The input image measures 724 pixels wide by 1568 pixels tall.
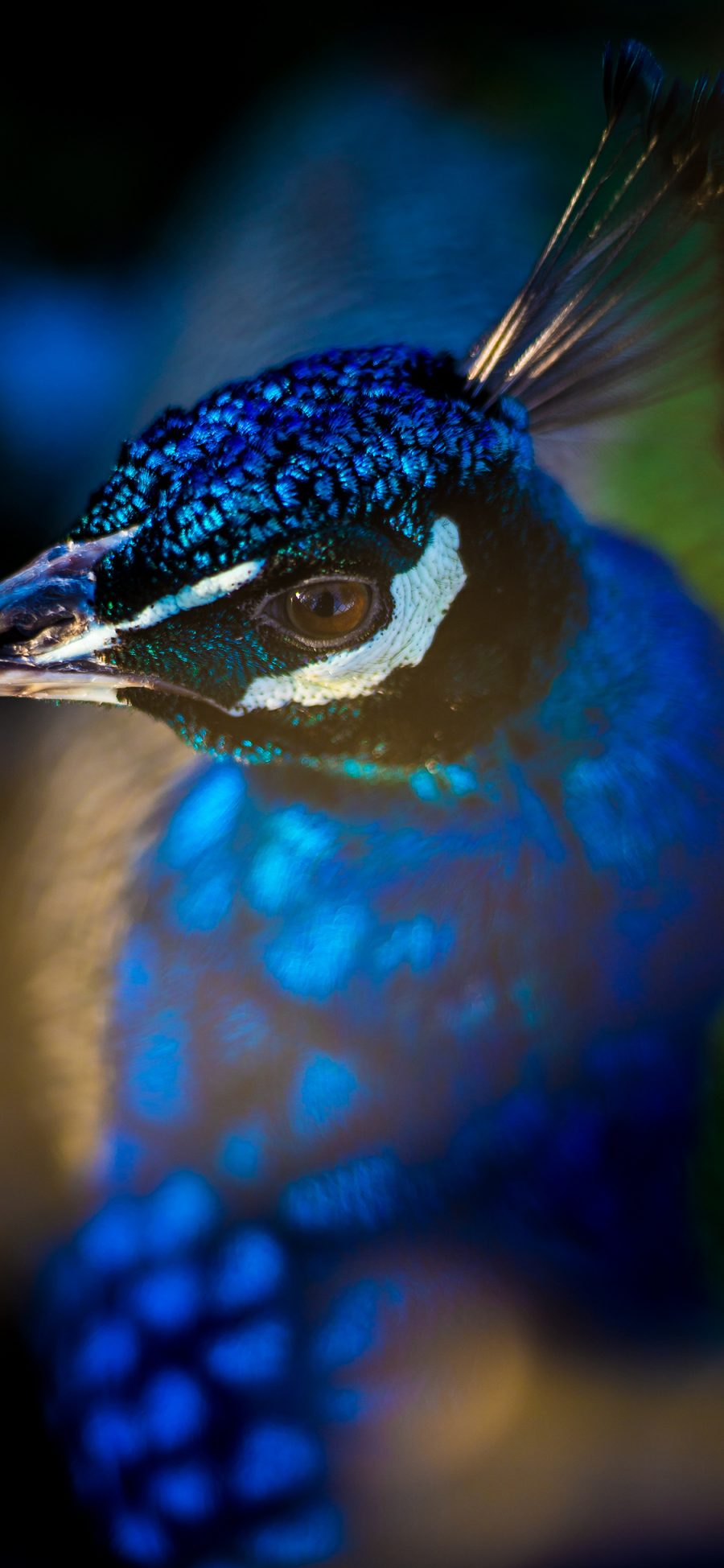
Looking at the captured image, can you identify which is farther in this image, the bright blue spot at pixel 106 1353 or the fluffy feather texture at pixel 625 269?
the bright blue spot at pixel 106 1353

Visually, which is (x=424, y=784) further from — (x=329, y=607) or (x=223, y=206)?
(x=223, y=206)

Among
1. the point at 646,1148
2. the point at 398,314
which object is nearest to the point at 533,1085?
the point at 646,1148

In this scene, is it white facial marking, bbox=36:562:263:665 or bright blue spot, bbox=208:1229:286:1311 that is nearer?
white facial marking, bbox=36:562:263:665

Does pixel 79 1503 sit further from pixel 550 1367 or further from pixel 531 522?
pixel 531 522

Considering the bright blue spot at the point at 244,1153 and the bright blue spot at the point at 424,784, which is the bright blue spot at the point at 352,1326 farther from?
the bright blue spot at the point at 424,784

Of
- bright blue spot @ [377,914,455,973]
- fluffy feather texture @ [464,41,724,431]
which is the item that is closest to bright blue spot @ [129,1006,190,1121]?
bright blue spot @ [377,914,455,973]

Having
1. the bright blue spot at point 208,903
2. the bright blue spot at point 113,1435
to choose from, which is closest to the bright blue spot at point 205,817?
the bright blue spot at point 208,903

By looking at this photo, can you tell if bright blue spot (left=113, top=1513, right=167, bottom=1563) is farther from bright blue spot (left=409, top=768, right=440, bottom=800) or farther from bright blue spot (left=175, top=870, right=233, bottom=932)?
bright blue spot (left=409, top=768, right=440, bottom=800)
